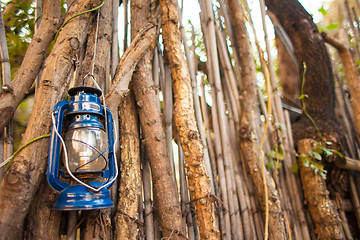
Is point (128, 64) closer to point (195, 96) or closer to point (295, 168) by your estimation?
point (195, 96)

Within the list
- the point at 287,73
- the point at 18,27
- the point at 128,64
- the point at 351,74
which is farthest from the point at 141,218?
the point at 287,73

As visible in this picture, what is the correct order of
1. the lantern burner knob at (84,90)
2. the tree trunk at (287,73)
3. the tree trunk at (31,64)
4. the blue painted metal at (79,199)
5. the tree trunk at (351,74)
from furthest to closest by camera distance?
the tree trunk at (287,73) → the tree trunk at (351,74) → the tree trunk at (31,64) → the lantern burner knob at (84,90) → the blue painted metal at (79,199)

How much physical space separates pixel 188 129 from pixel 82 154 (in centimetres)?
52

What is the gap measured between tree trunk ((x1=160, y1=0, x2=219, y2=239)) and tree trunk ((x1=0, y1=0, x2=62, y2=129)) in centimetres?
57

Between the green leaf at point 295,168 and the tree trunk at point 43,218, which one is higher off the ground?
the green leaf at point 295,168

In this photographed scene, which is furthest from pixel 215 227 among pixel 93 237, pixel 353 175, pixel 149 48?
pixel 353 175

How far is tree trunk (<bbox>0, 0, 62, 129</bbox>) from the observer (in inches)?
38.5

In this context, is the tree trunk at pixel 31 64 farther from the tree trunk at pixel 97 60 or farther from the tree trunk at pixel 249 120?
the tree trunk at pixel 249 120

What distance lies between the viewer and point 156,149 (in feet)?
3.80

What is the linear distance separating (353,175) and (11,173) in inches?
88.1

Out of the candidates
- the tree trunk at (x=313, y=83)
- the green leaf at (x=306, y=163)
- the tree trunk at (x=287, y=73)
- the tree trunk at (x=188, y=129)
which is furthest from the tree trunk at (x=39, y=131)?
the tree trunk at (x=287, y=73)

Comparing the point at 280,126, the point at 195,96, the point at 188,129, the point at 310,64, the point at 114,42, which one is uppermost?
the point at 310,64

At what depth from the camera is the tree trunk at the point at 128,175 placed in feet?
3.24

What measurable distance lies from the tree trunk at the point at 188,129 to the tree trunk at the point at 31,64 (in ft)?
1.86
